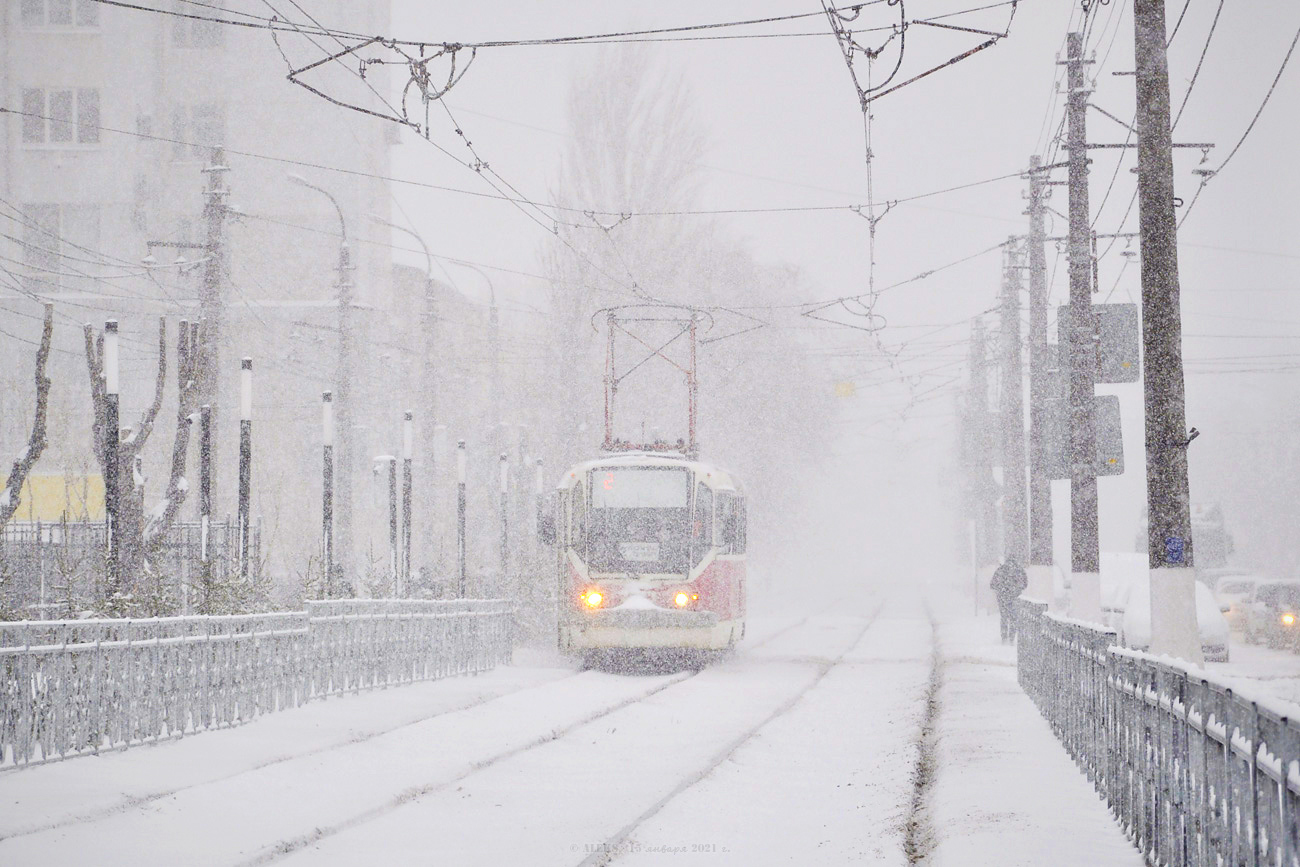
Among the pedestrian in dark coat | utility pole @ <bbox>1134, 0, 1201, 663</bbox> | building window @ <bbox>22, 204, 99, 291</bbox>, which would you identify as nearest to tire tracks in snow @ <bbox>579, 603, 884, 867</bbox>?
utility pole @ <bbox>1134, 0, 1201, 663</bbox>

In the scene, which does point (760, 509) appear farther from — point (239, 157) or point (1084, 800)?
point (1084, 800)

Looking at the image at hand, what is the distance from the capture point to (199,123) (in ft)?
200

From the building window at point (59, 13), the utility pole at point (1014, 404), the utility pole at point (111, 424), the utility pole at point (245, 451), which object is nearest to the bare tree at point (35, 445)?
the utility pole at point (245, 451)

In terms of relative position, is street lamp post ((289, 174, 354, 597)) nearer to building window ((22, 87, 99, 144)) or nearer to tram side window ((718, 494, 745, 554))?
tram side window ((718, 494, 745, 554))

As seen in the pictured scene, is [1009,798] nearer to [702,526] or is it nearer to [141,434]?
[702,526]

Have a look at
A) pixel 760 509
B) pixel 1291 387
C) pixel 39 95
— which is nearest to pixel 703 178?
pixel 760 509

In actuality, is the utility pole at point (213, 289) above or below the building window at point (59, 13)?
below

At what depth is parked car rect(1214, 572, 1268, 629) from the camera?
40375mm

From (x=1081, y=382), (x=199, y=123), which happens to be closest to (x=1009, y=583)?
(x=1081, y=382)

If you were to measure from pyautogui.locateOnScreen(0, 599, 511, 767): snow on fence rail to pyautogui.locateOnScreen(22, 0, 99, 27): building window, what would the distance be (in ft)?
135

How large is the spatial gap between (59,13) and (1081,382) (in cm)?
4456

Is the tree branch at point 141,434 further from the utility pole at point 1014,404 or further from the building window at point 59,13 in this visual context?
the building window at point 59,13

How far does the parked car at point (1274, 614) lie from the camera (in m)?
35.2

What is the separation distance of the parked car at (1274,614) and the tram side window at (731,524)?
12.6 m
